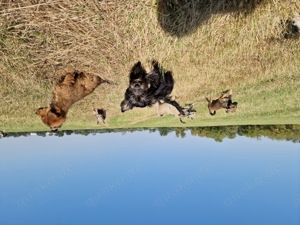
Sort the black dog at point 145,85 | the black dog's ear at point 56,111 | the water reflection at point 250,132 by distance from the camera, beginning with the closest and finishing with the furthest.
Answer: the black dog at point 145,85 → the black dog's ear at point 56,111 → the water reflection at point 250,132

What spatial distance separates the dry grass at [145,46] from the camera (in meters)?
5.36

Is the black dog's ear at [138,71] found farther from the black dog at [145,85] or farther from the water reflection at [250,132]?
the water reflection at [250,132]

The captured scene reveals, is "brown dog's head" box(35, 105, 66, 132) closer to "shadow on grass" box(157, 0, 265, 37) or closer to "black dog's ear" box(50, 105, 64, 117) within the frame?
"black dog's ear" box(50, 105, 64, 117)

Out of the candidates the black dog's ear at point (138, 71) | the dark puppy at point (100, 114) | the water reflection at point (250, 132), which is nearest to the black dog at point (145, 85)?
the black dog's ear at point (138, 71)

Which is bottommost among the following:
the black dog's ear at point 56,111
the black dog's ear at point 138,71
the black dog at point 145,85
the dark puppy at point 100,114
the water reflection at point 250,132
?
the water reflection at point 250,132

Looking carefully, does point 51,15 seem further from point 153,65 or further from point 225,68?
point 225,68

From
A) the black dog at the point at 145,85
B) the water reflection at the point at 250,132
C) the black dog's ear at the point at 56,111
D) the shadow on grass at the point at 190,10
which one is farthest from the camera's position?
the water reflection at the point at 250,132

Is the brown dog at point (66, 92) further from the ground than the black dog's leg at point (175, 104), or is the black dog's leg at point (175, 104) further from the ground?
the brown dog at point (66, 92)

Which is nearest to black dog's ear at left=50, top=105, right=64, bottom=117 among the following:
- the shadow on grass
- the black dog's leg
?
the black dog's leg

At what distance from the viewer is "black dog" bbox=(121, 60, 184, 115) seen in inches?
260

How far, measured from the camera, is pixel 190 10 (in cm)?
560

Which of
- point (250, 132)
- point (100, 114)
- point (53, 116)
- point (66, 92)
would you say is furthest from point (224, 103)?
point (53, 116)

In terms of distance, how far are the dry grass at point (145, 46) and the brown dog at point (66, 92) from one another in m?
0.20

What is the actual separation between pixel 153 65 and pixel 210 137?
8.76 metres
